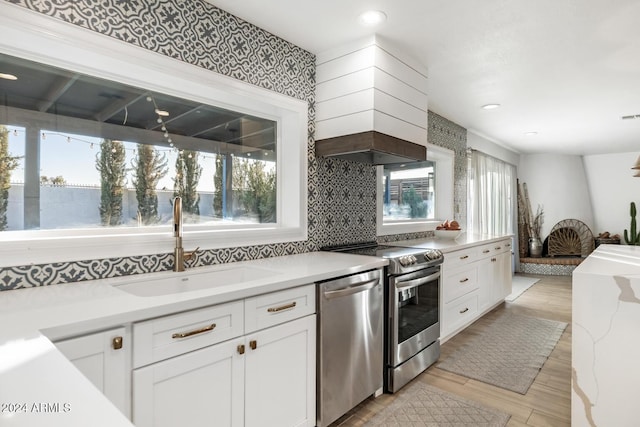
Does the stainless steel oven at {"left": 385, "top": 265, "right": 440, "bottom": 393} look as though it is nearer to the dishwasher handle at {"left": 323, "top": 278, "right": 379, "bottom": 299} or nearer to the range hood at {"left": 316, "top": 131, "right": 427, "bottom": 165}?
the dishwasher handle at {"left": 323, "top": 278, "right": 379, "bottom": 299}

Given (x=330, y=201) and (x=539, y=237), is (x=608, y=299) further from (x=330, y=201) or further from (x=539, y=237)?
(x=539, y=237)

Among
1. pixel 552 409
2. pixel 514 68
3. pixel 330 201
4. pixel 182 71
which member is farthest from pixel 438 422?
pixel 514 68

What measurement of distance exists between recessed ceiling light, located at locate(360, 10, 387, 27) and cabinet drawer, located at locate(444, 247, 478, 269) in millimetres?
1911

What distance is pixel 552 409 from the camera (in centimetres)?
218

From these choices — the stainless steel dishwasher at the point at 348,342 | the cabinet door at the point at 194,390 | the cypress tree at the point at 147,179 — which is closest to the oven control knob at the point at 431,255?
the stainless steel dishwasher at the point at 348,342

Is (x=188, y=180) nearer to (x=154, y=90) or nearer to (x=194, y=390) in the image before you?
(x=154, y=90)

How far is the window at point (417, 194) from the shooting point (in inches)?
152

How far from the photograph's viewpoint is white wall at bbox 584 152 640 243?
282 inches

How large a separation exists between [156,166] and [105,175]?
281mm

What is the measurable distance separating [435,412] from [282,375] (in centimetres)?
106

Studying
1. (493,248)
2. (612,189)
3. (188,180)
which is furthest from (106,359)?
(612,189)

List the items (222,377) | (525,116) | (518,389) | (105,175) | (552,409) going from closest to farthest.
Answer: (222,377), (105,175), (552,409), (518,389), (525,116)

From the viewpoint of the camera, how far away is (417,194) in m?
4.45

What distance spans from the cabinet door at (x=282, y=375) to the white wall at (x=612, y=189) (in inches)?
323
